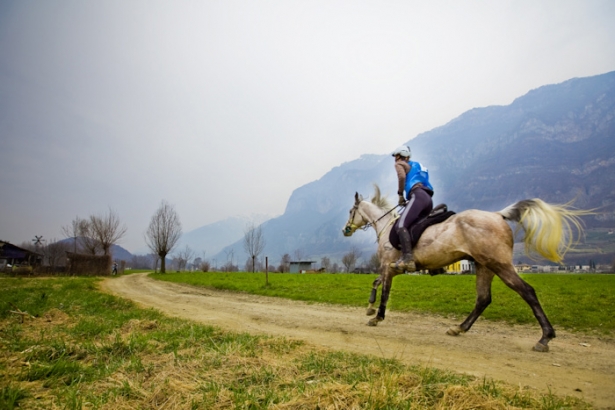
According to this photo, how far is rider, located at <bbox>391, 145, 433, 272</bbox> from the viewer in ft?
25.7

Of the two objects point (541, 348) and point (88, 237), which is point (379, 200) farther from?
point (88, 237)

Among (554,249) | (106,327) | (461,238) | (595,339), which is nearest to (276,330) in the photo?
(106,327)

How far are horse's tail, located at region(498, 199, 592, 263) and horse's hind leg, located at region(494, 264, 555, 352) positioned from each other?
43.4 inches

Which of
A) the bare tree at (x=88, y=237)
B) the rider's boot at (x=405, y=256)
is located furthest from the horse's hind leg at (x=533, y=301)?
the bare tree at (x=88, y=237)

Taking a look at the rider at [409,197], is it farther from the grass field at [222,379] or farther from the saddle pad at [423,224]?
the grass field at [222,379]

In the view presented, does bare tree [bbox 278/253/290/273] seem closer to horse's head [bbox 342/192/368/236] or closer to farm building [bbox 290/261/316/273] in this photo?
farm building [bbox 290/261/316/273]

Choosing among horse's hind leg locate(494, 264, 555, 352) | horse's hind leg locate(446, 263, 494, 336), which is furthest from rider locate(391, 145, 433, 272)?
horse's hind leg locate(494, 264, 555, 352)

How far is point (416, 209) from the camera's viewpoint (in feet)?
26.8

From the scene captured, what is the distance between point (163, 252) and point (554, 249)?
2420 inches

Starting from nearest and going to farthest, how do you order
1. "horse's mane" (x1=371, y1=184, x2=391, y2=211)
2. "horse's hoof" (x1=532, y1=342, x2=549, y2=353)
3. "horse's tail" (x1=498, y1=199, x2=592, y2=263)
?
"horse's hoof" (x1=532, y1=342, x2=549, y2=353) → "horse's tail" (x1=498, y1=199, x2=592, y2=263) → "horse's mane" (x1=371, y1=184, x2=391, y2=211)

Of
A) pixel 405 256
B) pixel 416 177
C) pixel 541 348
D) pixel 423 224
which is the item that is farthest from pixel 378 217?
pixel 541 348

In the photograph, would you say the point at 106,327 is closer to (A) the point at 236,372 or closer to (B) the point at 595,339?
(A) the point at 236,372

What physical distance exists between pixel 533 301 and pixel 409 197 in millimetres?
3543

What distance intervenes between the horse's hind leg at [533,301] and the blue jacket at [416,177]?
2.87 meters
